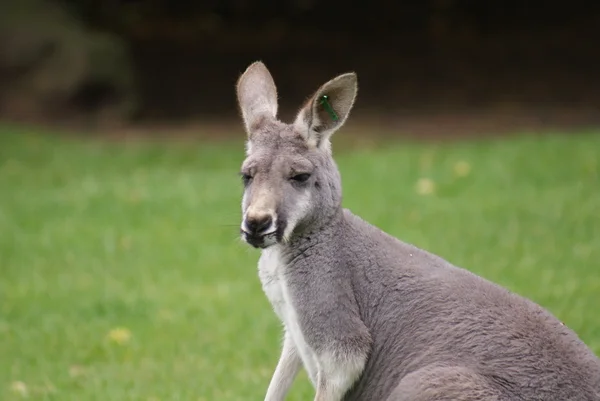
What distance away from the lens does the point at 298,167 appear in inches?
165

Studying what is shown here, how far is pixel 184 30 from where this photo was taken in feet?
64.1

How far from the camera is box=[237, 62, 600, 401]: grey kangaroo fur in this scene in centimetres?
398

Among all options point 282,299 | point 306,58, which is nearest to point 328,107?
point 282,299

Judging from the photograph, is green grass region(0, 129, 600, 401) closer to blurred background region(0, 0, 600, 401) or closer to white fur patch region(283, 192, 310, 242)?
blurred background region(0, 0, 600, 401)

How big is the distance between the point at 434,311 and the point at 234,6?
16421 mm

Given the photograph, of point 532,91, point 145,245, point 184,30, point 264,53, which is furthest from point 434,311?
point 184,30

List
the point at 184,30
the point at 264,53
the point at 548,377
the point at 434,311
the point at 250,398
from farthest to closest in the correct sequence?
the point at 184,30, the point at 264,53, the point at 250,398, the point at 434,311, the point at 548,377

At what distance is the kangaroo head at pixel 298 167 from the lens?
13.5ft

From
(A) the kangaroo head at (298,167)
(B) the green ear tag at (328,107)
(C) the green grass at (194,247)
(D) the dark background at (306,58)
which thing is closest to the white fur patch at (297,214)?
(A) the kangaroo head at (298,167)

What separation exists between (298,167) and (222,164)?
8.91 metres

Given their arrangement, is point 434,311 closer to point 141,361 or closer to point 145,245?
point 141,361

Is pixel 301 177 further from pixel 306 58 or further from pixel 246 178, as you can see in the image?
pixel 306 58

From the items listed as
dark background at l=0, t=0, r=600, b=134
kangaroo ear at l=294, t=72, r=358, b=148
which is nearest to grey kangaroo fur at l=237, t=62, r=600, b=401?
kangaroo ear at l=294, t=72, r=358, b=148

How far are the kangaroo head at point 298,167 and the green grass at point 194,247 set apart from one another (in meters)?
0.66
